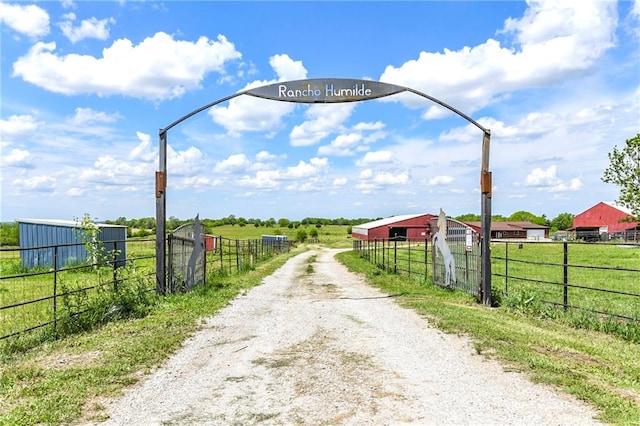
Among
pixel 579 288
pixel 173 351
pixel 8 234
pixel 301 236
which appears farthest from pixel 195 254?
pixel 301 236

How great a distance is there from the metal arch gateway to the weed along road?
10.7 ft

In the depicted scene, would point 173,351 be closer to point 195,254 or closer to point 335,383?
point 335,383

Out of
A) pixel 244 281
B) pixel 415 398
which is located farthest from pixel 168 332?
pixel 244 281

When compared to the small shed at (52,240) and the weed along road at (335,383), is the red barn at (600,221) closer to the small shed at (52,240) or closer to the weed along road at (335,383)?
the small shed at (52,240)

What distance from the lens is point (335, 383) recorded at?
5.16 metres

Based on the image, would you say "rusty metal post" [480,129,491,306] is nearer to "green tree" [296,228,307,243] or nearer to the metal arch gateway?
the metal arch gateway

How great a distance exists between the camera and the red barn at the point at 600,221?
72375 mm

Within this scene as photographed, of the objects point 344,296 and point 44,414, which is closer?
point 44,414

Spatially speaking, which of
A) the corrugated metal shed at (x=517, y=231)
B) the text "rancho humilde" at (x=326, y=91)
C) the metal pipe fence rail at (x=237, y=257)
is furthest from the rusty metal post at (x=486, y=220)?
the corrugated metal shed at (x=517, y=231)

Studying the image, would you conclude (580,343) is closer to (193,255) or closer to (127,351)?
(127,351)

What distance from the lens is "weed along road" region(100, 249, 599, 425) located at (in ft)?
14.2

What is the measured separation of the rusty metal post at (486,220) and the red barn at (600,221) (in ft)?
223

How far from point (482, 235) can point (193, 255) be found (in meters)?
7.41

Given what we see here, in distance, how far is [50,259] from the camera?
79.9 ft
